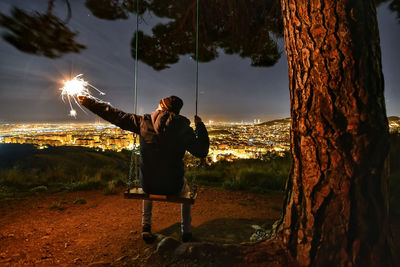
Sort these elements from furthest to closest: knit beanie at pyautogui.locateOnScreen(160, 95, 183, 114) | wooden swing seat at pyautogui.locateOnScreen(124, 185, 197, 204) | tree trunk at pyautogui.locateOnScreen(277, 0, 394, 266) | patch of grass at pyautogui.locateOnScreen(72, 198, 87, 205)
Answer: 1. patch of grass at pyautogui.locateOnScreen(72, 198, 87, 205)
2. knit beanie at pyautogui.locateOnScreen(160, 95, 183, 114)
3. wooden swing seat at pyautogui.locateOnScreen(124, 185, 197, 204)
4. tree trunk at pyautogui.locateOnScreen(277, 0, 394, 266)

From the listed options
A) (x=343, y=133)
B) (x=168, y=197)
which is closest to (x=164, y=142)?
(x=168, y=197)

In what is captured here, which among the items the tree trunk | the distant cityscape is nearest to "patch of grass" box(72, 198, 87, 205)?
the distant cityscape

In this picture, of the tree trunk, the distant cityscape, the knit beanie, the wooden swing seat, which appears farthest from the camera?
the distant cityscape

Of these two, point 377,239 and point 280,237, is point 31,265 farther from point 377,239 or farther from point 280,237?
point 377,239

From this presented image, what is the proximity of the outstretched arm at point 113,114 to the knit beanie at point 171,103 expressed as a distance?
13.8 inches

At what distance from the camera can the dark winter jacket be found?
2248 mm

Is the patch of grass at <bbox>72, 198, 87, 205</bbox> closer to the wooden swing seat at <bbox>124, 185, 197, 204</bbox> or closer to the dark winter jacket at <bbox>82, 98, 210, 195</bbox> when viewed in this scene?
the wooden swing seat at <bbox>124, 185, 197, 204</bbox>

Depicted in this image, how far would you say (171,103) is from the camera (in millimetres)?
2357

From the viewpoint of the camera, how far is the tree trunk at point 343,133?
1647 millimetres

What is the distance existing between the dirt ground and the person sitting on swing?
2.88 ft

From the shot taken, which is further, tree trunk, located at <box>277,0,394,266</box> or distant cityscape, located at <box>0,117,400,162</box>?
distant cityscape, located at <box>0,117,400,162</box>

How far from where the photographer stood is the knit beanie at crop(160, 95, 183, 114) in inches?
92.7

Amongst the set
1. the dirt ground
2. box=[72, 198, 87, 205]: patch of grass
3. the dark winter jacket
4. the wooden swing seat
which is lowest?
the dirt ground

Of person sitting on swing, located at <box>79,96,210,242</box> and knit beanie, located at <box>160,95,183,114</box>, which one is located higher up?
knit beanie, located at <box>160,95,183,114</box>
